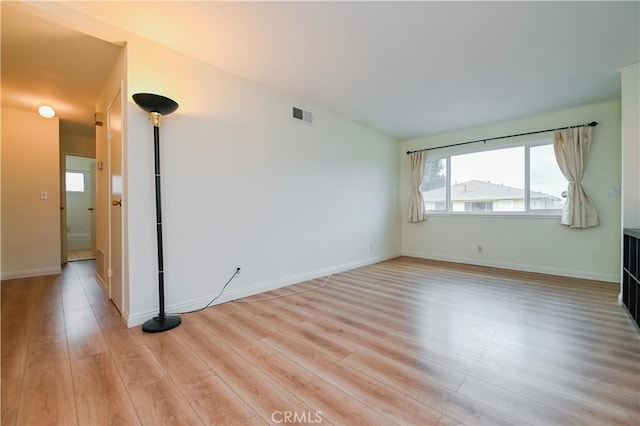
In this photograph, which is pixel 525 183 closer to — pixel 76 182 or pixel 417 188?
pixel 417 188

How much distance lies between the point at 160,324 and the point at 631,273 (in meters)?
4.23

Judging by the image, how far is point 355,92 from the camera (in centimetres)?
342

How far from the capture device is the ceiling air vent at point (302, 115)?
3.59 m

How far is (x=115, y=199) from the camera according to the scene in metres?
2.61

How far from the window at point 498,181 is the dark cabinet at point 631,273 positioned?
64.0 inches

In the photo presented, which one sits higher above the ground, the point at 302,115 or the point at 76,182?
the point at 302,115

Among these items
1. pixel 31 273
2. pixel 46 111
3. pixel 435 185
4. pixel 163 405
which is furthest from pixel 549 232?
pixel 31 273

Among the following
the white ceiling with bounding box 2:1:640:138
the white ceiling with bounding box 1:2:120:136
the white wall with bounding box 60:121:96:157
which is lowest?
the white wall with bounding box 60:121:96:157

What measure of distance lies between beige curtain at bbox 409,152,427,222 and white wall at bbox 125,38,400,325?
1.75 m

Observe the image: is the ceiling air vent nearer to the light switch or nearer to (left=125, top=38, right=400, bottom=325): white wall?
(left=125, top=38, right=400, bottom=325): white wall

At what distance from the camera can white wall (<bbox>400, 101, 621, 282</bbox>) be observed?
365 cm

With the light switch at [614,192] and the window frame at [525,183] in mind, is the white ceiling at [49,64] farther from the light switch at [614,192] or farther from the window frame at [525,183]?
the light switch at [614,192]

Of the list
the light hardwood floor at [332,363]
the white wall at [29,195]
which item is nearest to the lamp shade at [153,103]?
the light hardwood floor at [332,363]

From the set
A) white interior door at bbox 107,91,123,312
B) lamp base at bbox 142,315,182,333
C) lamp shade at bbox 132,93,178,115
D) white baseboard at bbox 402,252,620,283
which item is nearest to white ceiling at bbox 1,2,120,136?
white interior door at bbox 107,91,123,312
